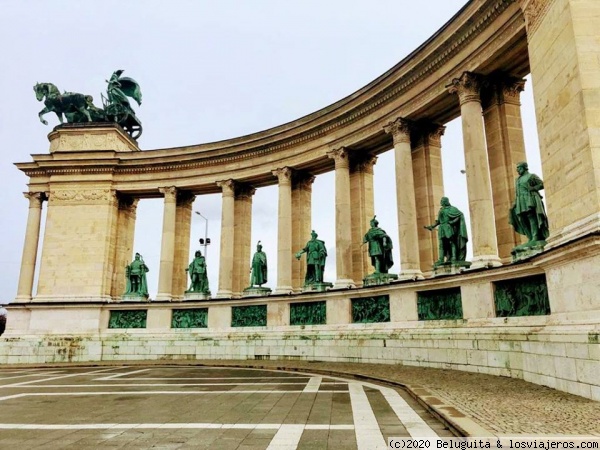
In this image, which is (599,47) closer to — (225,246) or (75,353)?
(225,246)

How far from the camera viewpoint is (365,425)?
887 centimetres

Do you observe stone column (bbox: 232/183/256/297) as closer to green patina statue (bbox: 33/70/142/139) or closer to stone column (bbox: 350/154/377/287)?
stone column (bbox: 350/154/377/287)

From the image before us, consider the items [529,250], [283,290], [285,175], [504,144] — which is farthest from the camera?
[285,175]

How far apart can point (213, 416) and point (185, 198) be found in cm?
2861

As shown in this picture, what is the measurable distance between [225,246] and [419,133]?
15462 mm

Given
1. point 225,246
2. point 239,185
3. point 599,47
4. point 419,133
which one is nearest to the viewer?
point 599,47

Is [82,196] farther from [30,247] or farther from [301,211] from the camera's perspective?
[301,211]

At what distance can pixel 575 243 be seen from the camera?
11367mm

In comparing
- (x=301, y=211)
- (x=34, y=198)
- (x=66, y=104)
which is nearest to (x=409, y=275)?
(x=301, y=211)

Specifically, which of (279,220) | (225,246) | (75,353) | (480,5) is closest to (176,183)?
(225,246)

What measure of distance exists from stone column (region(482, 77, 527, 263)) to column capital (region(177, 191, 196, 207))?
23.7 metres

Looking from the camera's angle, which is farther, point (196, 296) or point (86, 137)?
point (86, 137)

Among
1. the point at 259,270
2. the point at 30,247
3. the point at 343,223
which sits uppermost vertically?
the point at 30,247

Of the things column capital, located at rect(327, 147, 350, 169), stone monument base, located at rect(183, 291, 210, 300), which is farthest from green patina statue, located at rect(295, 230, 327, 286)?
stone monument base, located at rect(183, 291, 210, 300)
